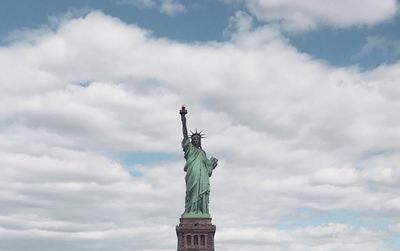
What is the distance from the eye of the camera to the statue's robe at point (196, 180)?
352ft

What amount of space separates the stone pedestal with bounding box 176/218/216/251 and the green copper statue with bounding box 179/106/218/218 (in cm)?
141

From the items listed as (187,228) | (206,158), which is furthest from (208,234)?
(206,158)

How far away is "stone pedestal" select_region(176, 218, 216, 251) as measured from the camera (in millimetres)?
105062

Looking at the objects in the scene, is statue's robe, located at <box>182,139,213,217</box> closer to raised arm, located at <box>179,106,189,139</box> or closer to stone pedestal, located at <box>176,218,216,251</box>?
raised arm, located at <box>179,106,189,139</box>

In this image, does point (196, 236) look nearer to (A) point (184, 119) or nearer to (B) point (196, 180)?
(B) point (196, 180)

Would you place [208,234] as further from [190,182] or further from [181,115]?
[181,115]

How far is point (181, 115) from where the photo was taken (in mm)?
109375

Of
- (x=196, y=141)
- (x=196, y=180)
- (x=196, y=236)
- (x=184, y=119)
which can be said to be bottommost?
(x=196, y=236)

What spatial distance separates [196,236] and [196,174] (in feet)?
23.0

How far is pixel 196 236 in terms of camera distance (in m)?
106

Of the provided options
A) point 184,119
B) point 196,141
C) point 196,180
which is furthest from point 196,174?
point 184,119

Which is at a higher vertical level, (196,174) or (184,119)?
(184,119)

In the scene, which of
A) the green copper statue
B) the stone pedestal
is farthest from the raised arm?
the stone pedestal

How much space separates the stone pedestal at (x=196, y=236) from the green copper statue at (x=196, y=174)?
4.61ft
